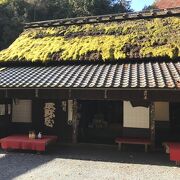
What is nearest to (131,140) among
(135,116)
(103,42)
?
(135,116)

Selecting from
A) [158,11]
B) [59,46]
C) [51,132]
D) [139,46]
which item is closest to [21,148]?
[51,132]

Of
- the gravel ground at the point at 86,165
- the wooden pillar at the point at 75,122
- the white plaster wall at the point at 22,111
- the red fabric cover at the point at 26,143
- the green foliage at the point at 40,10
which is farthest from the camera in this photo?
the green foliage at the point at 40,10

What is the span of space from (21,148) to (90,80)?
315cm

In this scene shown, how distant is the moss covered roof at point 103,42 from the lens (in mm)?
11281

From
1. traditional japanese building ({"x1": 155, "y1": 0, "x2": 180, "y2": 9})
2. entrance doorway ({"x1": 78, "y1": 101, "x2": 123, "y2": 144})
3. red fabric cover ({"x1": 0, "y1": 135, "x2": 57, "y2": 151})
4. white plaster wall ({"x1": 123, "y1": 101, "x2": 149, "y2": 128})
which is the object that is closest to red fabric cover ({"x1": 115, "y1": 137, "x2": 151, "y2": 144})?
white plaster wall ({"x1": 123, "y1": 101, "x2": 149, "y2": 128})

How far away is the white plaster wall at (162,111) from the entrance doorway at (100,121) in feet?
4.31

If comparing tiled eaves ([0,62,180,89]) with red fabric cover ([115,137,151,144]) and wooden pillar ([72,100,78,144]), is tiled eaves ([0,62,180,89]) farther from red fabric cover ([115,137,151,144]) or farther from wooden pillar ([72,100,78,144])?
red fabric cover ([115,137,151,144])

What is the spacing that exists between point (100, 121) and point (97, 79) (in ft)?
9.66

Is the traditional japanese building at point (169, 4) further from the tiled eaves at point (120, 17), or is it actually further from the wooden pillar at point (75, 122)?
the wooden pillar at point (75, 122)

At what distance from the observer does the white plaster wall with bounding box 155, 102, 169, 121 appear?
10953 millimetres

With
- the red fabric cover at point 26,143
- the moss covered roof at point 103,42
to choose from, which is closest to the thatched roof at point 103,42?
the moss covered roof at point 103,42

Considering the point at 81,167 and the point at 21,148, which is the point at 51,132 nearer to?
the point at 21,148

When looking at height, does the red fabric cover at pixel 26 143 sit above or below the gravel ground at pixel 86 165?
above

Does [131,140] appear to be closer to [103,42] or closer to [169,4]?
[103,42]
